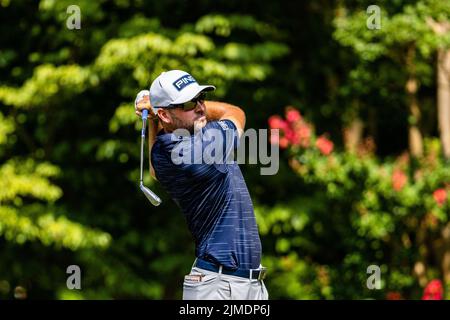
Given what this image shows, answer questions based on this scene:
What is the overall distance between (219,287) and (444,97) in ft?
22.9

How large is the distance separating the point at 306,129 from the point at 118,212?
294 cm

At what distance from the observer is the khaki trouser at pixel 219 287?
3789 millimetres

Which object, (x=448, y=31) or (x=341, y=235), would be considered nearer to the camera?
(x=448, y=31)

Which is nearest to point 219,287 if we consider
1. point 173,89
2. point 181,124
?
point 181,124

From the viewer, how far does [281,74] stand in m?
11.0

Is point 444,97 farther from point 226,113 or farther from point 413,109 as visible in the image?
point 226,113

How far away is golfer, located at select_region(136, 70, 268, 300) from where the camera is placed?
3.79m

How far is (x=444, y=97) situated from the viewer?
1020 centimetres

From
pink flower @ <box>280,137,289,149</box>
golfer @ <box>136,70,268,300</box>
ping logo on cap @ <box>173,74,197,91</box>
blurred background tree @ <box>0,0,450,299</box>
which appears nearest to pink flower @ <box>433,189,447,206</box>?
blurred background tree @ <box>0,0,450,299</box>

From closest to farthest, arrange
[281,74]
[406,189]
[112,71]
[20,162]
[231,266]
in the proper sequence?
[231,266], [406,189], [112,71], [20,162], [281,74]

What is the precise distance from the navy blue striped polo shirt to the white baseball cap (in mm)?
147
